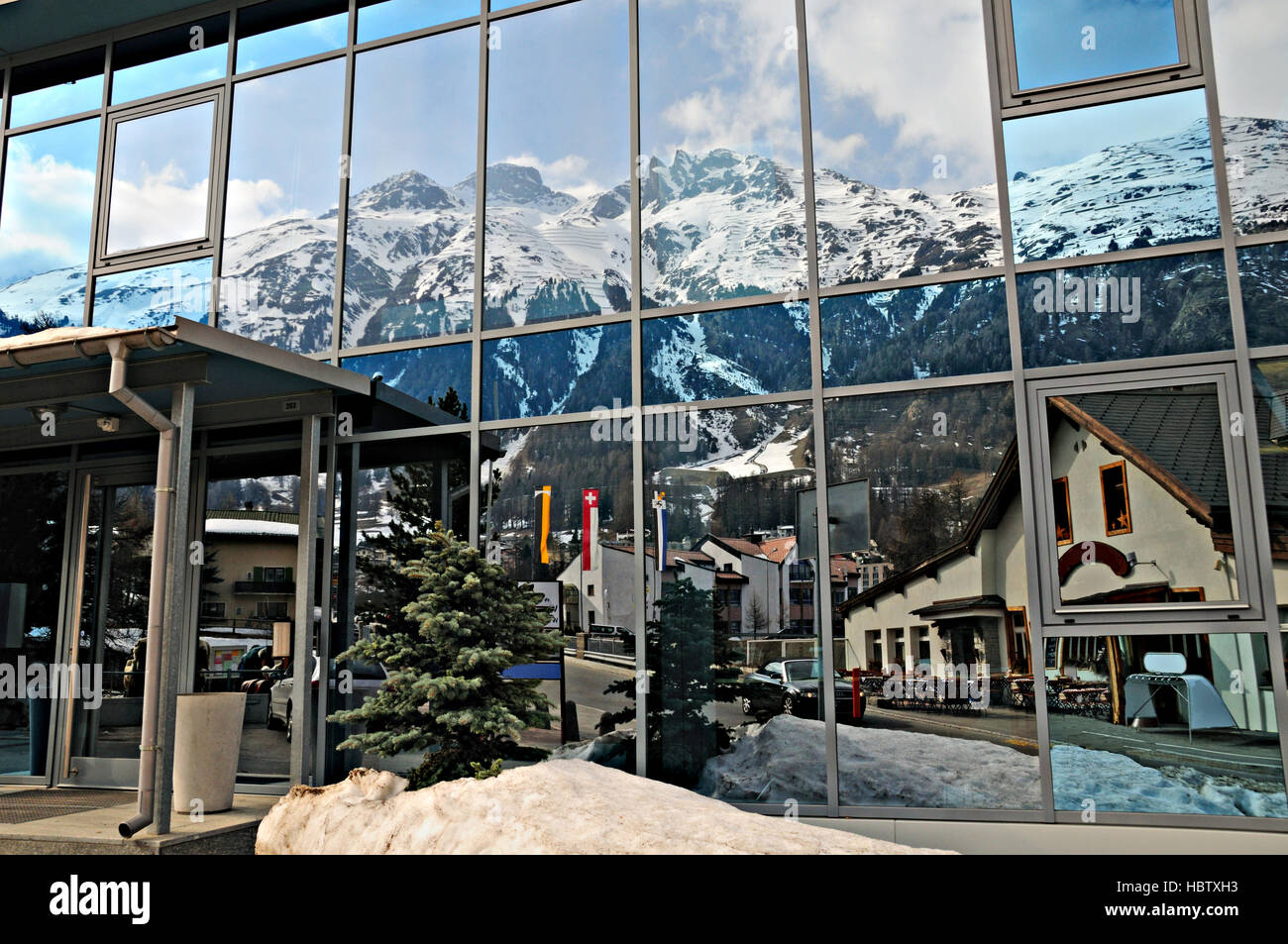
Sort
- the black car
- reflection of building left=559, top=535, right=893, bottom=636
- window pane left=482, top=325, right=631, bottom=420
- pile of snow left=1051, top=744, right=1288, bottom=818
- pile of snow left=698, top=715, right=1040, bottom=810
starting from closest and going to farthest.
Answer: pile of snow left=1051, top=744, right=1288, bottom=818, pile of snow left=698, top=715, right=1040, bottom=810, the black car, reflection of building left=559, top=535, right=893, bottom=636, window pane left=482, top=325, right=631, bottom=420

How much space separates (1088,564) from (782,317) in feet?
8.58

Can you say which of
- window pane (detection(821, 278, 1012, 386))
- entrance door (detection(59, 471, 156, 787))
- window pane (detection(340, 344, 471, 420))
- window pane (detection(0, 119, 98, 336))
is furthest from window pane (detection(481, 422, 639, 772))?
window pane (detection(0, 119, 98, 336))

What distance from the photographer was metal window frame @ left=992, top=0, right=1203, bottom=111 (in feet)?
22.2

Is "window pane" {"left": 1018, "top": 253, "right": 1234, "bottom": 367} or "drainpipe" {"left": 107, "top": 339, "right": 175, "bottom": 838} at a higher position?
"window pane" {"left": 1018, "top": 253, "right": 1234, "bottom": 367}

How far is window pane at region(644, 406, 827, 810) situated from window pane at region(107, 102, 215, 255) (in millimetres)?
5138

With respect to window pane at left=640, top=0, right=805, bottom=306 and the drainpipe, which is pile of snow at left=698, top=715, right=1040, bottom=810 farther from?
the drainpipe

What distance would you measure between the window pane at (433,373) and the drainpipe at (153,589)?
78.7 inches

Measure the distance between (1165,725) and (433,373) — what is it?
5.71 meters

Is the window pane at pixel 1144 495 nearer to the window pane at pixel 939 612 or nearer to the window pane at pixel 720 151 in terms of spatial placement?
the window pane at pixel 939 612

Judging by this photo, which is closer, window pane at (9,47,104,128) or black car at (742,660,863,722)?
black car at (742,660,863,722)

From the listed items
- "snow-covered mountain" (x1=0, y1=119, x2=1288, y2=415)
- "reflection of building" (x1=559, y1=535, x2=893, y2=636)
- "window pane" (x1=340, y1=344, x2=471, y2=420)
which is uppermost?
"snow-covered mountain" (x1=0, y1=119, x2=1288, y2=415)

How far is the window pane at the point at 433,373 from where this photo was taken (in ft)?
26.5

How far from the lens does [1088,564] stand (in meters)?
6.43
